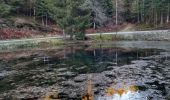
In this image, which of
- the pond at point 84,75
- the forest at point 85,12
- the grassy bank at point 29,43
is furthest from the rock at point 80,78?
the forest at point 85,12

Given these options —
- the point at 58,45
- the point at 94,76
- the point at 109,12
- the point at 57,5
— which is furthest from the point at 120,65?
the point at 109,12

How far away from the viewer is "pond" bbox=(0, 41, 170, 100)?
2462 centimetres

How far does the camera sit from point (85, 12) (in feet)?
275

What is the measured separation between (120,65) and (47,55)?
45.7ft

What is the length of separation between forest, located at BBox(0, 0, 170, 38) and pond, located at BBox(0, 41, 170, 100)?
14.9 m

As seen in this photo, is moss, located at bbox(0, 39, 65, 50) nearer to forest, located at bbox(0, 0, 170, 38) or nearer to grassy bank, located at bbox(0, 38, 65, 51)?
grassy bank, located at bbox(0, 38, 65, 51)

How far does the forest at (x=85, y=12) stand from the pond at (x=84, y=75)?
14.9 m

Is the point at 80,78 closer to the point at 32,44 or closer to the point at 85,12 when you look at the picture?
the point at 32,44

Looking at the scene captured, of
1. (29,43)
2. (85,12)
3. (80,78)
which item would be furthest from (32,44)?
(80,78)

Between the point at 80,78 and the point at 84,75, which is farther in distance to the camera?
the point at 84,75

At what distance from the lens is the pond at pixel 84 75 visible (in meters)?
24.6

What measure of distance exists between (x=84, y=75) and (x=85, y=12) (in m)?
52.2

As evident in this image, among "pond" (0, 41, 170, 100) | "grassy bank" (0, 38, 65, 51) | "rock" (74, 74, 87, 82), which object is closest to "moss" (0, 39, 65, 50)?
"grassy bank" (0, 38, 65, 51)

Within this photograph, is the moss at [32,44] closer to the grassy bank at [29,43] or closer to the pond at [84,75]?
the grassy bank at [29,43]
